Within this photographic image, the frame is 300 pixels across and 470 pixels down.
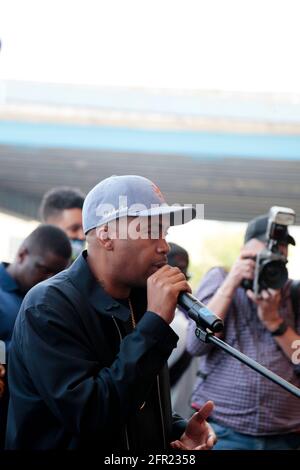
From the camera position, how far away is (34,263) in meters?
3.98

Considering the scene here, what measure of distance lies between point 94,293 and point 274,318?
5.25 ft

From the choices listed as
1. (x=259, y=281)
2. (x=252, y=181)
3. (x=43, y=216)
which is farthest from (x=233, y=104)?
(x=259, y=281)

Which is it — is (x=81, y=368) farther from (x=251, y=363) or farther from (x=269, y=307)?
(x=269, y=307)

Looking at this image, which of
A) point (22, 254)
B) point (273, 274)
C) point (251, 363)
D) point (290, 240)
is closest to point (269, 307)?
point (273, 274)

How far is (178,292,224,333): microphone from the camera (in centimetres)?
232

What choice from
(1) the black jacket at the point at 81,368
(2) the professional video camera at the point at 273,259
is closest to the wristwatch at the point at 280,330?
(2) the professional video camera at the point at 273,259

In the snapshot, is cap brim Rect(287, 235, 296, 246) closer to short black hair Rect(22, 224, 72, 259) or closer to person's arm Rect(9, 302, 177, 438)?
short black hair Rect(22, 224, 72, 259)

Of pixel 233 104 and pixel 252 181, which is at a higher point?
pixel 233 104

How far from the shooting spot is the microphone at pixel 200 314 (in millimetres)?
2320

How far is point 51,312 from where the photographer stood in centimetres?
237

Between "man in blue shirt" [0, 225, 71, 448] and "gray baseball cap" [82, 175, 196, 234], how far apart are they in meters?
1.25

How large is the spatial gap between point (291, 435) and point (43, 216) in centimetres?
252

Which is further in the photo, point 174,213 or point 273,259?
point 273,259
